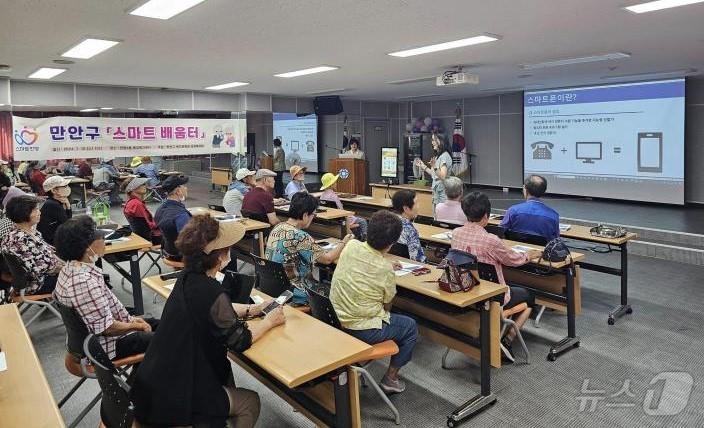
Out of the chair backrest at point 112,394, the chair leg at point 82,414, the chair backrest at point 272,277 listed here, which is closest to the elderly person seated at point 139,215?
the chair backrest at point 272,277

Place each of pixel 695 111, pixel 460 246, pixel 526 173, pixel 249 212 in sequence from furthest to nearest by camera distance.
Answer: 1. pixel 526 173
2. pixel 695 111
3. pixel 249 212
4. pixel 460 246

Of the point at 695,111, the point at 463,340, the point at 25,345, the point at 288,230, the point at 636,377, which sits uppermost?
the point at 695,111

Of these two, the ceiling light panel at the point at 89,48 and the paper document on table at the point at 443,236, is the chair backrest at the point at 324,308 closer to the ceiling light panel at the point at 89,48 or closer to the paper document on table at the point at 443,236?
the paper document on table at the point at 443,236

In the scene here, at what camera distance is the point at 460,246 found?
3.56 m

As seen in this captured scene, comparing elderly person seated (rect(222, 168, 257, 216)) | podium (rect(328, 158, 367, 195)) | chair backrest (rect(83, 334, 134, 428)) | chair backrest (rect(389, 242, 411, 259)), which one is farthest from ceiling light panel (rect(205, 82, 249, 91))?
chair backrest (rect(83, 334, 134, 428))

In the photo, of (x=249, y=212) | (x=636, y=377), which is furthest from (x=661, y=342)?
(x=249, y=212)

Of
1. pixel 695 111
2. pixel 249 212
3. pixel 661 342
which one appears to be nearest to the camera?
pixel 661 342

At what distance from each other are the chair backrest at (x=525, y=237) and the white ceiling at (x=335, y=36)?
1.74 m

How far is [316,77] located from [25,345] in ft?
19.2

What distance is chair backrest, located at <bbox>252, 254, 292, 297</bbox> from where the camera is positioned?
125 inches

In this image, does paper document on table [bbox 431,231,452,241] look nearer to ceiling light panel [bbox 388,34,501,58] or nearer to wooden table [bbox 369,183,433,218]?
ceiling light panel [bbox 388,34,501,58]

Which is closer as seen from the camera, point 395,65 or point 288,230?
point 288,230

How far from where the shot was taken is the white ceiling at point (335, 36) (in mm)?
3551

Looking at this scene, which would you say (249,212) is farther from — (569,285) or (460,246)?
(569,285)
